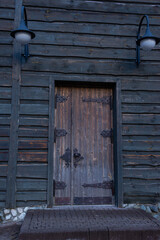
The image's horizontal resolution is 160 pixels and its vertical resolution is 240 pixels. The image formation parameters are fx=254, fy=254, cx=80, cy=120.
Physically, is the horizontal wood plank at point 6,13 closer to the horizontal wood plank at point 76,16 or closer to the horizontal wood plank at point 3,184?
the horizontal wood plank at point 76,16

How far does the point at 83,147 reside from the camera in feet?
15.7

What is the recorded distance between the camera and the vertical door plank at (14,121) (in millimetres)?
4379

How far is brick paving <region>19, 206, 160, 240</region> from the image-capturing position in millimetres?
3252

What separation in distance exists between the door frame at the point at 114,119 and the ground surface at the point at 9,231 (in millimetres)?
679

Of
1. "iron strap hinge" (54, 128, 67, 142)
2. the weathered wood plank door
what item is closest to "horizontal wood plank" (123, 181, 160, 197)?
the weathered wood plank door

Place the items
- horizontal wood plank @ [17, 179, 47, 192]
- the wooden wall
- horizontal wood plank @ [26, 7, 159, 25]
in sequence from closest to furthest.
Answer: horizontal wood plank @ [17, 179, 47, 192]
the wooden wall
horizontal wood plank @ [26, 7, 159, 25]

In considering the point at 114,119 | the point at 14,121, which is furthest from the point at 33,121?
→ the point at 114,119

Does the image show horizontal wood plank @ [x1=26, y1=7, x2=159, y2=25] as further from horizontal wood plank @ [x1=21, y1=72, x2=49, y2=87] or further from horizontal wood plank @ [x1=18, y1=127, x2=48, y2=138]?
horizontal wood plank @ [x1=18, y1=127, x2=48, y2=138]

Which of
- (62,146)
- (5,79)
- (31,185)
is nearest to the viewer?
(31,185)

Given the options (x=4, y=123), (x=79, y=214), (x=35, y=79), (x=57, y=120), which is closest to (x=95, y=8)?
(x=35, y=79)

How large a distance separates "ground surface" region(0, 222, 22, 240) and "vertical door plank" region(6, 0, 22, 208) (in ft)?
1.16

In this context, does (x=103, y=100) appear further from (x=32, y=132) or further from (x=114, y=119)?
(x=32, y=132)

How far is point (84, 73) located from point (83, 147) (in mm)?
1402

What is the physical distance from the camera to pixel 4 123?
454 cm
